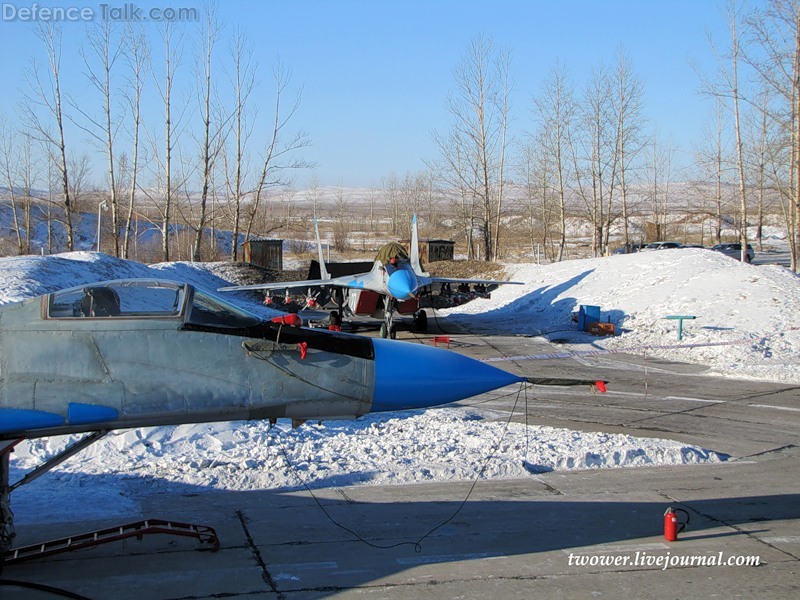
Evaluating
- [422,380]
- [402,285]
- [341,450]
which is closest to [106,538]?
[422,380]

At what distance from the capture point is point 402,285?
70.9 ft

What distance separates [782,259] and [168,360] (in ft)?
186

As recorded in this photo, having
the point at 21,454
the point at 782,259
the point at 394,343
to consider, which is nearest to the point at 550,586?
the point at 394,343

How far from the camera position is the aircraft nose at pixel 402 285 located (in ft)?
70.7

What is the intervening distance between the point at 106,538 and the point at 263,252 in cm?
3919

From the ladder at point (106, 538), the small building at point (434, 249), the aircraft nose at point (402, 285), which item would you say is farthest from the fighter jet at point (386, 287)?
the small building at point (434, 249)

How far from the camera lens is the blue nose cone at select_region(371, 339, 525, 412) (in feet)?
21.3

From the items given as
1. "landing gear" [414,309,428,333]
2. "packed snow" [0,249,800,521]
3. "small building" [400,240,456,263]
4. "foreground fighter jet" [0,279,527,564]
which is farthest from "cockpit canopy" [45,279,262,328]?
"small building" [400,240,456,263]

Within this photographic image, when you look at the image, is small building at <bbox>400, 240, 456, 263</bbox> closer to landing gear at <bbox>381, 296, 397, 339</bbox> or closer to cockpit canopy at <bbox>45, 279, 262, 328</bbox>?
landing gear at <bbox>381, 296, 397, 339</bbox>

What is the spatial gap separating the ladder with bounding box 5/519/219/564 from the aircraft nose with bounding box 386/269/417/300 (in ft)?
49.7

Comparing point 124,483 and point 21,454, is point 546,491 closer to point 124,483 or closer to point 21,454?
point 124,483

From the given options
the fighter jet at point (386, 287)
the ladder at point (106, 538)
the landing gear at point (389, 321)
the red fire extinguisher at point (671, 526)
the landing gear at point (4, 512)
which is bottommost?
the red fire extinguisher at point (671, 526)

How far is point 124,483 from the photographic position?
8.55m

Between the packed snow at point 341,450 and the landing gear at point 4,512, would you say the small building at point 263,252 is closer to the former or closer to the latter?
the packed snow at point 341,450
